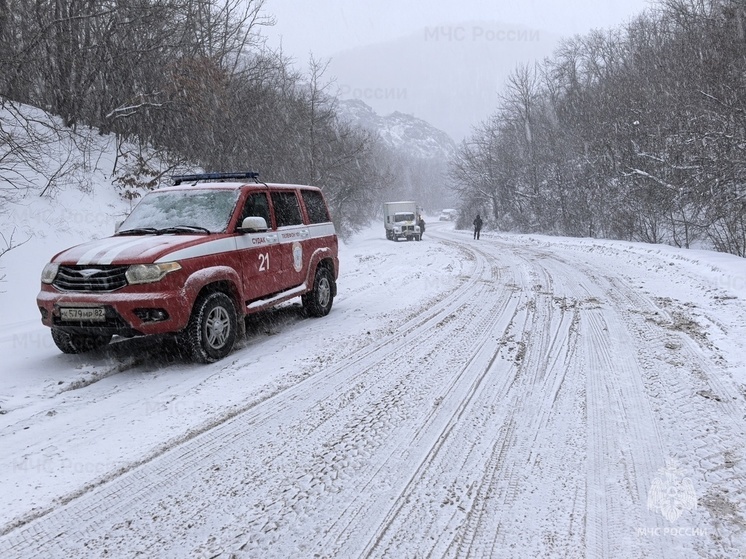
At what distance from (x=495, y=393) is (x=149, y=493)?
2832 mm

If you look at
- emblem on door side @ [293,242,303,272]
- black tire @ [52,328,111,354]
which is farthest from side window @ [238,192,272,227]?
black tire @ [52,328,111,354]

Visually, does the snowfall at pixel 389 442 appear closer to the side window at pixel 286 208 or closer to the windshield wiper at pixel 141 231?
the windshield wiper at pixel 141 231

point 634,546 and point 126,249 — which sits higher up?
point 126,249

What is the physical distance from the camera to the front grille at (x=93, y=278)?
15.4 feet

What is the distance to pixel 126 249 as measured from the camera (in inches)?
191

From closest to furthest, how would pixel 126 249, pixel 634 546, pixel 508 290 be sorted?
1. pixel 634 546
2. pixel 126 249
3. pixel 508 290

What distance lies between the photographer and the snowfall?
7.61 ft

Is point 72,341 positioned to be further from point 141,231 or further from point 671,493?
point 671,493

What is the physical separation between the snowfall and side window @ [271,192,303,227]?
5.41 feet

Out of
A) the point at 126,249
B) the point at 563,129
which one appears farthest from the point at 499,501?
the point at 563,129

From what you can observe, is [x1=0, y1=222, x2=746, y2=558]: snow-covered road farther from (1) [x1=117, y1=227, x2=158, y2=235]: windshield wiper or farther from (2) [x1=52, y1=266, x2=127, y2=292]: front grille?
(1) [x1=117, y1=227, x2=158, y2=235]: windshield wiper

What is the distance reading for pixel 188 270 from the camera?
4887mm

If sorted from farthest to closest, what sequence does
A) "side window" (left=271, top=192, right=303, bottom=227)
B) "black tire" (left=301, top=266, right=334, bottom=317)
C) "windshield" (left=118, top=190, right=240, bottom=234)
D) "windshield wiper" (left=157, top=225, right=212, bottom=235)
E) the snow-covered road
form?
1. "black tire" (left=301, top=266, right=334, bottom=317)
2. "side window" (left=271, top=192, right=303, bottom=227)
3. "windshield" (left=118, top=190, right=240, bottom=234)
4. "windshield wiper" (left=157, top=225, right=212, bottom=235)
5. the snow-covered road

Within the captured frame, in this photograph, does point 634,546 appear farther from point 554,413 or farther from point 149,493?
point 149,493
